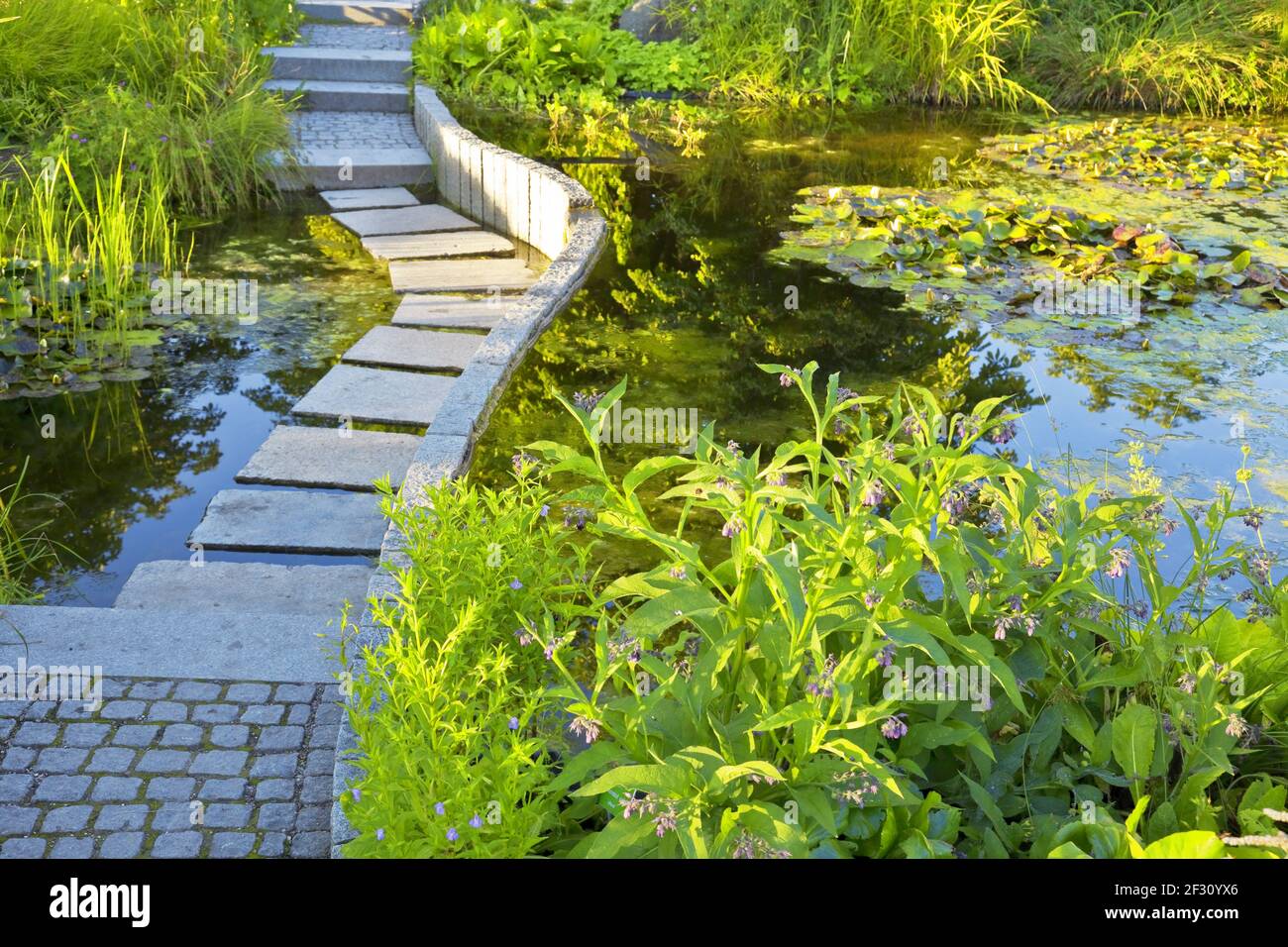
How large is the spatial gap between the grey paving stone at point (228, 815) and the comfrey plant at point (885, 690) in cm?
74

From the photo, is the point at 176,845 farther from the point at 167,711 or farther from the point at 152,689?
the point at 152,689

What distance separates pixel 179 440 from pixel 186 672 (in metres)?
1.90

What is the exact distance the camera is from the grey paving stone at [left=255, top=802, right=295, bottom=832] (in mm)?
2717

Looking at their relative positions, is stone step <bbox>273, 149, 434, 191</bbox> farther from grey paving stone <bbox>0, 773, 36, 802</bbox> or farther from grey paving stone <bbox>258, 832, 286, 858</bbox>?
grey paving stone <bbox>258, 832, 286, 858</bbox>

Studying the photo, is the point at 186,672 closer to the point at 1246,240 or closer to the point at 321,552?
the point at 321,552

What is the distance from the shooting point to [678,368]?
216 inches

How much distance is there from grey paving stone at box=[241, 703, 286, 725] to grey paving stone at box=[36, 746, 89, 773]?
1.24ft

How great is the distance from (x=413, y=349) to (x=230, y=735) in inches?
118

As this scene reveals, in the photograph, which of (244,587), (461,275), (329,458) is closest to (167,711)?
(244,587)

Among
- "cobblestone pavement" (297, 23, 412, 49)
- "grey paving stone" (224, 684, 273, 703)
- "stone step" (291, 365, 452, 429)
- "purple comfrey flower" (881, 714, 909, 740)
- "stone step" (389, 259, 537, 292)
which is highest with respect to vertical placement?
"cobblestone pavement" (297, 23, 412, 49)

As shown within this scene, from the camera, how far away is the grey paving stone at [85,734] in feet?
9.73

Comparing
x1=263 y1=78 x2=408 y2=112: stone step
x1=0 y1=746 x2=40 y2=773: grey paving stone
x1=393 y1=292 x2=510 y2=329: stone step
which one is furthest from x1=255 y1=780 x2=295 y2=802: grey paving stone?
x1=263 y1=78 x2=408 y2=112: stone step

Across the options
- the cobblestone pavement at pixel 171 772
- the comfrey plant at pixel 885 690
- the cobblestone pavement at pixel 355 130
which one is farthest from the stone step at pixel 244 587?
the cobblestone pavement at pixel 355 130

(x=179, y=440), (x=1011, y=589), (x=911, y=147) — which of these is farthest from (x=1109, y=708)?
(x=911, y=147)
